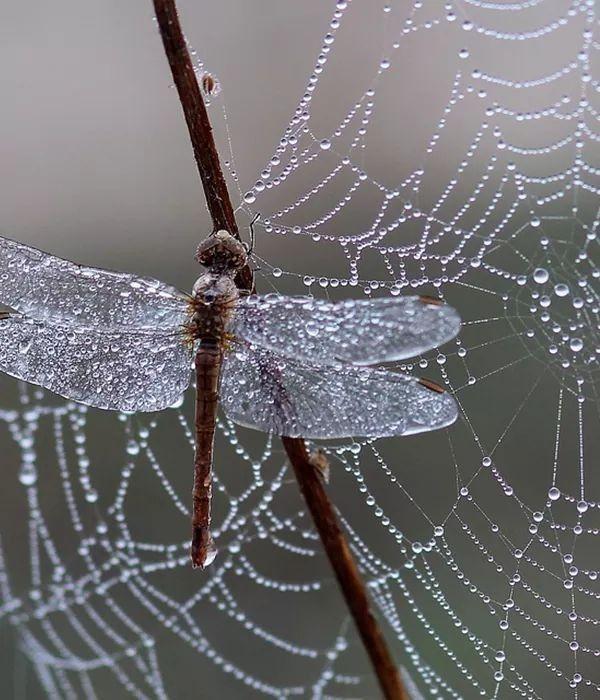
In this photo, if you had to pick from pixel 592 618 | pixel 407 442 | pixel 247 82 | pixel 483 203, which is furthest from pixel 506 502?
pixel 247 82

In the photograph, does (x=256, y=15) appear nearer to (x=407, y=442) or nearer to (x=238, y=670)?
(x=407, y=442)

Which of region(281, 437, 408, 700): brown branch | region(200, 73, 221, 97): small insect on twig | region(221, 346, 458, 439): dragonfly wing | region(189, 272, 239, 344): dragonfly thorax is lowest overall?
region(281, 437, 408, 700): brown branch

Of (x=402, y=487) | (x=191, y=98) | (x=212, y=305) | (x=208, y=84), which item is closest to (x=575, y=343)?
(x=402, y=487)

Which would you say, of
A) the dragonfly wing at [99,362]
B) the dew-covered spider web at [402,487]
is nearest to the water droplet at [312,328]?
the dragonfly wing at [99,362]

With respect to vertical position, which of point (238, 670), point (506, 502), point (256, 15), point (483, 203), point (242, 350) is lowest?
point (238, 670)

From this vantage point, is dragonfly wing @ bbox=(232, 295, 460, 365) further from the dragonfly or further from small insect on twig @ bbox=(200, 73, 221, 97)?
small insect on twig @ bbox=(200, 73, 221, 97)

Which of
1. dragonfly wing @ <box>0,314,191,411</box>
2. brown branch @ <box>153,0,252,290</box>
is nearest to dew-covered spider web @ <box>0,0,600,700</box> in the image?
dragonfly wing @ <box>0,314,191,411</box>
